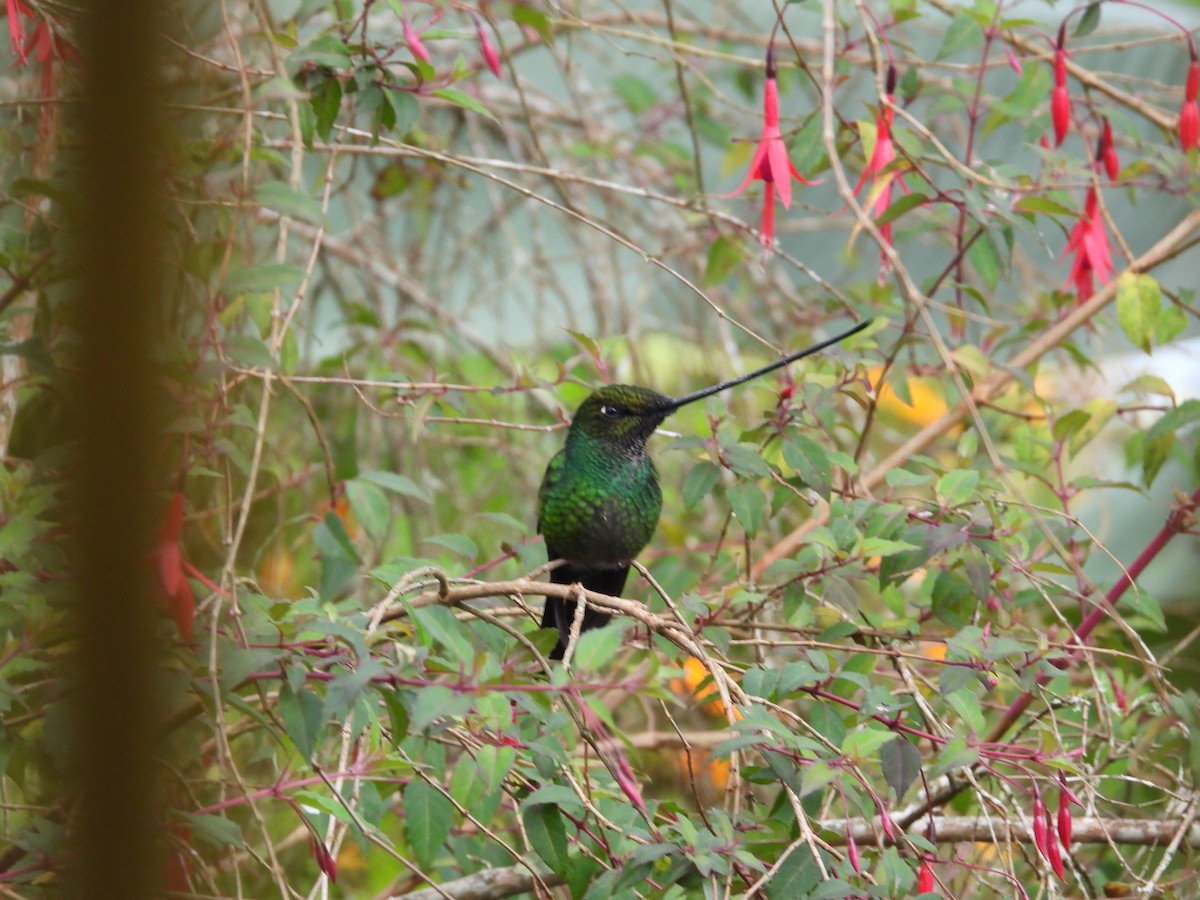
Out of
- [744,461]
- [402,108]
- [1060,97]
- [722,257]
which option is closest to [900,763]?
[744,461]

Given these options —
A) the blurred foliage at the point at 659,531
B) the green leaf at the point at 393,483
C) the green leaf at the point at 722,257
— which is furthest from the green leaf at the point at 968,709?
the green leaf at the point at 722,257

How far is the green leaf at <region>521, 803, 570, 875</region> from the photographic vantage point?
119 centimetres

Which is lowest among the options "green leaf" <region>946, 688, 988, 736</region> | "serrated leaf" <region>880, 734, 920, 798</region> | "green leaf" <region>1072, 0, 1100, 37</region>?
"serrated leaf" <region>880, 734, 920, 798</region>

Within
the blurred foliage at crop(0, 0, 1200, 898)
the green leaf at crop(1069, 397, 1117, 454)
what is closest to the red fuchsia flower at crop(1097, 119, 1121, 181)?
the blurred foliage at crop(0, 0, 1200, 898)

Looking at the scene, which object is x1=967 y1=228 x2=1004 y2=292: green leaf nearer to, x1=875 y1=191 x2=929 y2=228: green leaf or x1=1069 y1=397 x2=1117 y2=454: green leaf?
x1=875 y1=191 x2=929 y2=228: green leaf

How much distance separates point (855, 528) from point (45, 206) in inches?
45.5

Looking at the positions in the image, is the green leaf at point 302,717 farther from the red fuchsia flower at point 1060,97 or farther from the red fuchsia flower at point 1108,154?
the red fuchsia flower at point 1108,154

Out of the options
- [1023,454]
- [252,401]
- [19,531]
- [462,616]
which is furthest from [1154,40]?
[19,531]

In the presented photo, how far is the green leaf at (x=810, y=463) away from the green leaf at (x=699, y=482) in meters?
0.12

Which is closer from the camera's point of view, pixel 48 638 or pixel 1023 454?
pixel 48 638

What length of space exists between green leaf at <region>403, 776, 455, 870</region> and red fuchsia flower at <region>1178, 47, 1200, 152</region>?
1.66m

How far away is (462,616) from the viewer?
1514 mm

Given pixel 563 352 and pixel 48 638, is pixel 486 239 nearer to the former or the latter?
pixel 563 352

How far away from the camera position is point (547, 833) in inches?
47.2
